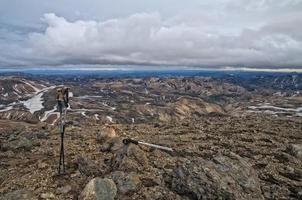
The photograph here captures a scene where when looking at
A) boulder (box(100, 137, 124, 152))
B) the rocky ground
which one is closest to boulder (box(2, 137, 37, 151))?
the rocky ground

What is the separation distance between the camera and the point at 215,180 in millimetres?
15836

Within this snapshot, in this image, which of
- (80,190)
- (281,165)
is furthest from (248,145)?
(80,190)

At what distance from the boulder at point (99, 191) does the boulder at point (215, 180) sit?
3012 mm

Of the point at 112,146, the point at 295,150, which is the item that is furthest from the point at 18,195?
the point at 295,150

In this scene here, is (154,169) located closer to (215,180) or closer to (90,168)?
(90,168)

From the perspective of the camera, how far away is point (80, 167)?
772 inches

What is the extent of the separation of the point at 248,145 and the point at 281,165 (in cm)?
578

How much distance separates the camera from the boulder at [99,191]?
1576 cm

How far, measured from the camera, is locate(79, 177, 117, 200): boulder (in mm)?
15759

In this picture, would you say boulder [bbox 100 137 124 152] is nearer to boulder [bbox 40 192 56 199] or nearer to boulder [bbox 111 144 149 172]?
boulder [bbox 111 144 149 172]

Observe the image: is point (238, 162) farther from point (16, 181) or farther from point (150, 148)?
point (16, 181)

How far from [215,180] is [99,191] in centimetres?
535

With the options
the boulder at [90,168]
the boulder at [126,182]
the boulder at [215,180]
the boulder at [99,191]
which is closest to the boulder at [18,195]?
the boulder at [99,191]

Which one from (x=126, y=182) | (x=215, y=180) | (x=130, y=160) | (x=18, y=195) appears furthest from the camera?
(x=130, y=160)
